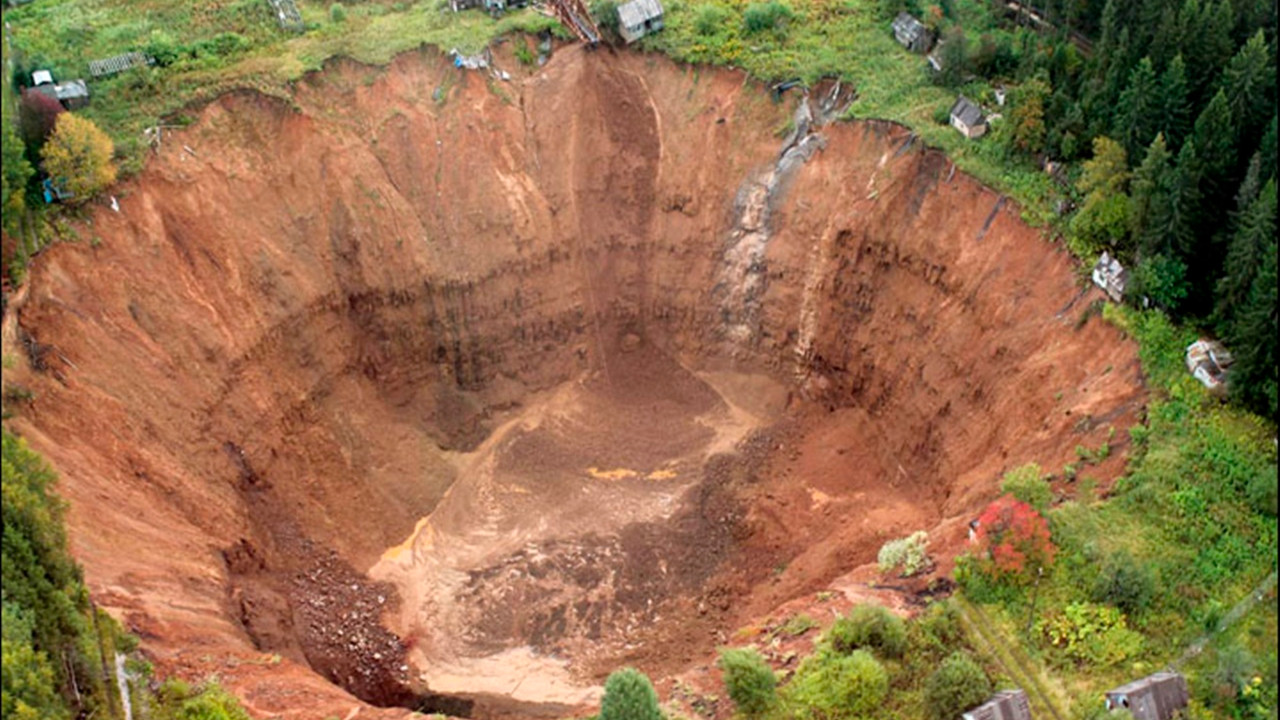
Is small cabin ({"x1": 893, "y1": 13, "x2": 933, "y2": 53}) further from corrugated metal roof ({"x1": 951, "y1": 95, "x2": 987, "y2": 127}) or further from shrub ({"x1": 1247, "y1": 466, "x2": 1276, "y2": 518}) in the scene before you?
shrub ({"x1": 1247, "y1": 466, "x2": 1276, "y2": 518})

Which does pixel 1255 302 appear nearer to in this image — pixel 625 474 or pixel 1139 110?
pixel 1139 110

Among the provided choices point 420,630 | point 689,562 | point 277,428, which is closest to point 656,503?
point 689,562

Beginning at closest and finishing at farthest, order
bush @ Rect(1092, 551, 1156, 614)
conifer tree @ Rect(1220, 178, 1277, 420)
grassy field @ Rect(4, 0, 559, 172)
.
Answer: bush @ Rect(1092, 551, 1156, 614)
conifer tree @ Rect(1220, 178, 1277, 420)
grassy field @ Rect(4, 0, 559, 172)

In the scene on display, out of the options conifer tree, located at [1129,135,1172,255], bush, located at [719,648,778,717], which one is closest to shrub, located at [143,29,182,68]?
bush, located at [719,648,778,717]

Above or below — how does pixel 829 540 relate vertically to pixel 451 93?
below

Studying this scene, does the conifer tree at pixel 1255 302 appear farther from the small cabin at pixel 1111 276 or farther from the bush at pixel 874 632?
the bush at pixel 874 632

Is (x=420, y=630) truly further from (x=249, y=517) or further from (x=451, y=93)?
(x=451, y=93)

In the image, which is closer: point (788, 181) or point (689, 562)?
point (689, 562)

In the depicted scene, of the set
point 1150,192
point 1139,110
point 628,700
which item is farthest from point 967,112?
point 628,700
